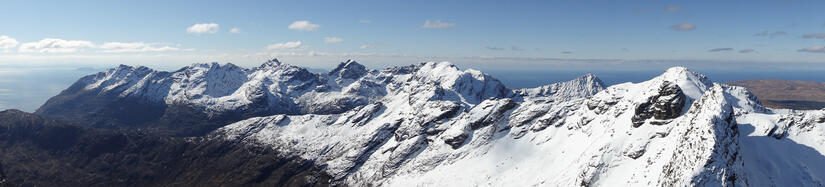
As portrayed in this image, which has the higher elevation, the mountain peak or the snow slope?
the mountain peak

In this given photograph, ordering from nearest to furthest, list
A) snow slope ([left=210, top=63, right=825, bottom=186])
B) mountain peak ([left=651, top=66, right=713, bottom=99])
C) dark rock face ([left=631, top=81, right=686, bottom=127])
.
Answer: snow slope ([left=210, top=63, right=825, bottom=186]) → dark rock face ([left=631, top=81, right=686, bottom=127]) → mountain peak ([left=651, top=66, right=713, bottom=99])

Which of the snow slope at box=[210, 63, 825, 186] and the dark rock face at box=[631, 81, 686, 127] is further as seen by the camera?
the dark rock face at box=[631, 81, 686, 127]

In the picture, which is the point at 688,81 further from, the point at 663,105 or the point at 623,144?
the point at 623,144

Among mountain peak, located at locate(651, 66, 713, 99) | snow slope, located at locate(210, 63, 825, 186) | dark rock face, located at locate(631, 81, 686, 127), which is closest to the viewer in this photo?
snow slope, located at locate(210, 63, 825, 186)

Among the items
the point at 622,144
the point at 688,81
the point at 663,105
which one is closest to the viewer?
the point at 663,105

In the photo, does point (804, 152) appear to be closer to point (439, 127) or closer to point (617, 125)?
point (617, 125)

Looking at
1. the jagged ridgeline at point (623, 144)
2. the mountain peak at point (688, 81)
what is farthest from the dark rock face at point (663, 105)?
the mountain peak at point (688, 81)

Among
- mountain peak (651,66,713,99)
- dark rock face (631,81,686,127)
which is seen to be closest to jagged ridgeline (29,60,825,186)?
dark rock face (631,81,686,127)

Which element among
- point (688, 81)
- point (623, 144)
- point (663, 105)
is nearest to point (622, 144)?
point (623, 144)

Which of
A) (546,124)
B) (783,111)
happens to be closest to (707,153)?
(783,111)

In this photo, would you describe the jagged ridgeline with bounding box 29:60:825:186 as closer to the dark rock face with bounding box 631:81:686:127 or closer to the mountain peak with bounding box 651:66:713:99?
the dark rock face with bounding box 631:81:686:127

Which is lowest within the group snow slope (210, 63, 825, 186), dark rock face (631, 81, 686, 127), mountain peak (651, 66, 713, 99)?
snow slope (210, 63, 825, 186)
